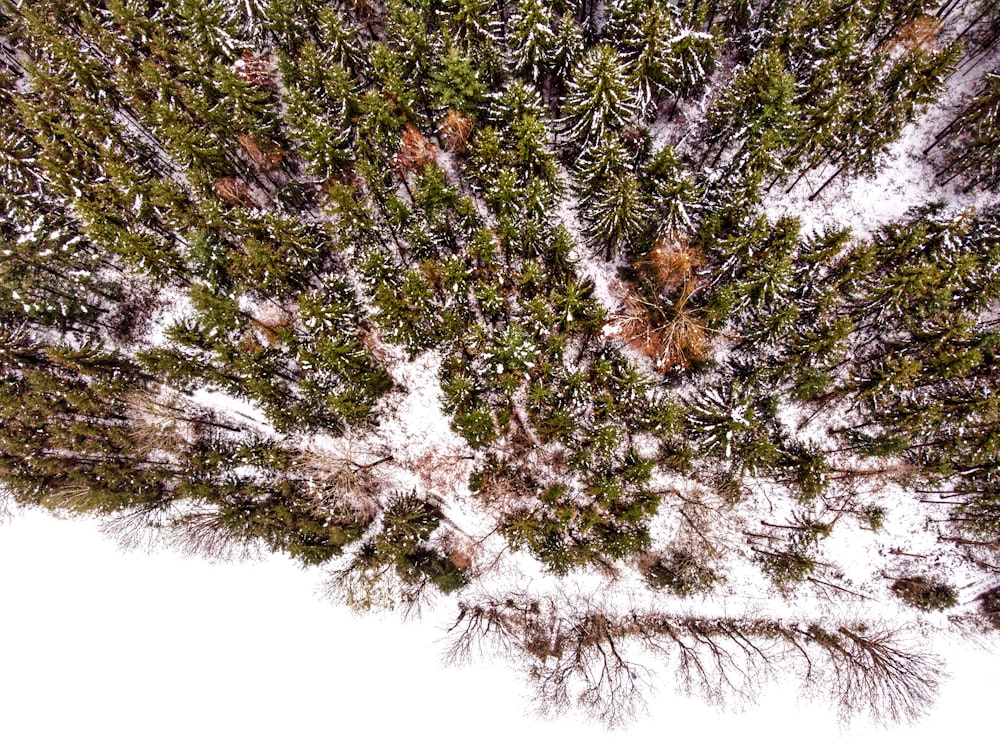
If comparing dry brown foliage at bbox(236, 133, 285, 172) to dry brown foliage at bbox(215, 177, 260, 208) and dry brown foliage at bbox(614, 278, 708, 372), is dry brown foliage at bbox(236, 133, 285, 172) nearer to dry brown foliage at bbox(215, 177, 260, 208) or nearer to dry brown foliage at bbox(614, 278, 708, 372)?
dry brown foliage at bbox(215, 177, 260, 208)

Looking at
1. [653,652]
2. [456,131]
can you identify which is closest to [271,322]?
[456,131]

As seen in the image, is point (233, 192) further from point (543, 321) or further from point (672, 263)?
point (672, 263)

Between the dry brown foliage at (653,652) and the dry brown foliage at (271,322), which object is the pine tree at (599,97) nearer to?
the dry brown foliage at (271,322)

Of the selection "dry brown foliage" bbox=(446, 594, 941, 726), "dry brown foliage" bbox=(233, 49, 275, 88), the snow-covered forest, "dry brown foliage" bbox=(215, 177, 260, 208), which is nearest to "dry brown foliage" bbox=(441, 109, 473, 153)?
the snow-covered forest

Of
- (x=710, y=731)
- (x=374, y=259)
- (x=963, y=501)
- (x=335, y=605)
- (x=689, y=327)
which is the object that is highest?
(x=374, y=259)

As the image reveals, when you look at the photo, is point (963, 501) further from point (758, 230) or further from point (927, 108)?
point (927, 108)

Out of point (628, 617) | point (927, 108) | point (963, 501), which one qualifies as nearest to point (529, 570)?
point (628, 617)

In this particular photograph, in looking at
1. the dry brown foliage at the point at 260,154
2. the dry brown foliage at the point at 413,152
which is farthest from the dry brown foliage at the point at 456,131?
the dry brown foliage at the point at 260,154
